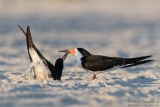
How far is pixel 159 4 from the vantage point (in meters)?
32.6

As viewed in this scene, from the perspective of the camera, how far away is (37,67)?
27.5 ft

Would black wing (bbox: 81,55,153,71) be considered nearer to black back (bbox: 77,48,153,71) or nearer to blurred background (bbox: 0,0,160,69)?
black back (bbox: 77,48,153,71)

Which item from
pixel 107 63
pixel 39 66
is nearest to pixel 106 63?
pixel 107 63

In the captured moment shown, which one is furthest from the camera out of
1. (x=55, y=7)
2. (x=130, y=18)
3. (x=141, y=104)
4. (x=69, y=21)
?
(x=55, y=7)

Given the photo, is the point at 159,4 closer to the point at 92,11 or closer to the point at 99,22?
the point at 92,11

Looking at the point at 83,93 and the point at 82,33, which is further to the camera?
the point at 82,33

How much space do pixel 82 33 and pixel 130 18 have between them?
770cm

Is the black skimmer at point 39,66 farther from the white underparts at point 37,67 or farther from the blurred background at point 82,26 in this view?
the blurred background at point 82,26

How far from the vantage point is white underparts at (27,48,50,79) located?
8.38 meters

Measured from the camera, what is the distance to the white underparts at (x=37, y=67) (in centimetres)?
838

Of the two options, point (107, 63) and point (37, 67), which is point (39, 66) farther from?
point (107, 63)

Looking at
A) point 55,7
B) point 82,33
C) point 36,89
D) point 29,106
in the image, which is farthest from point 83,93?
point 55,7

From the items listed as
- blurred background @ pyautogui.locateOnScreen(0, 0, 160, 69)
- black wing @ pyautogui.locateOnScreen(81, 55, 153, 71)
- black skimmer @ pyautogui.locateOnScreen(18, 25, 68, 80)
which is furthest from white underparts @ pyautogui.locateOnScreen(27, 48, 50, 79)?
blurred background @ pyautogui.locateOnScreen(0, 0, 160, 69)

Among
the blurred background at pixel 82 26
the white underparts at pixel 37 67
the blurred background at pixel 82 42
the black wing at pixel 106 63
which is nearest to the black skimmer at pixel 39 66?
the white underparts at pixel 37 67
